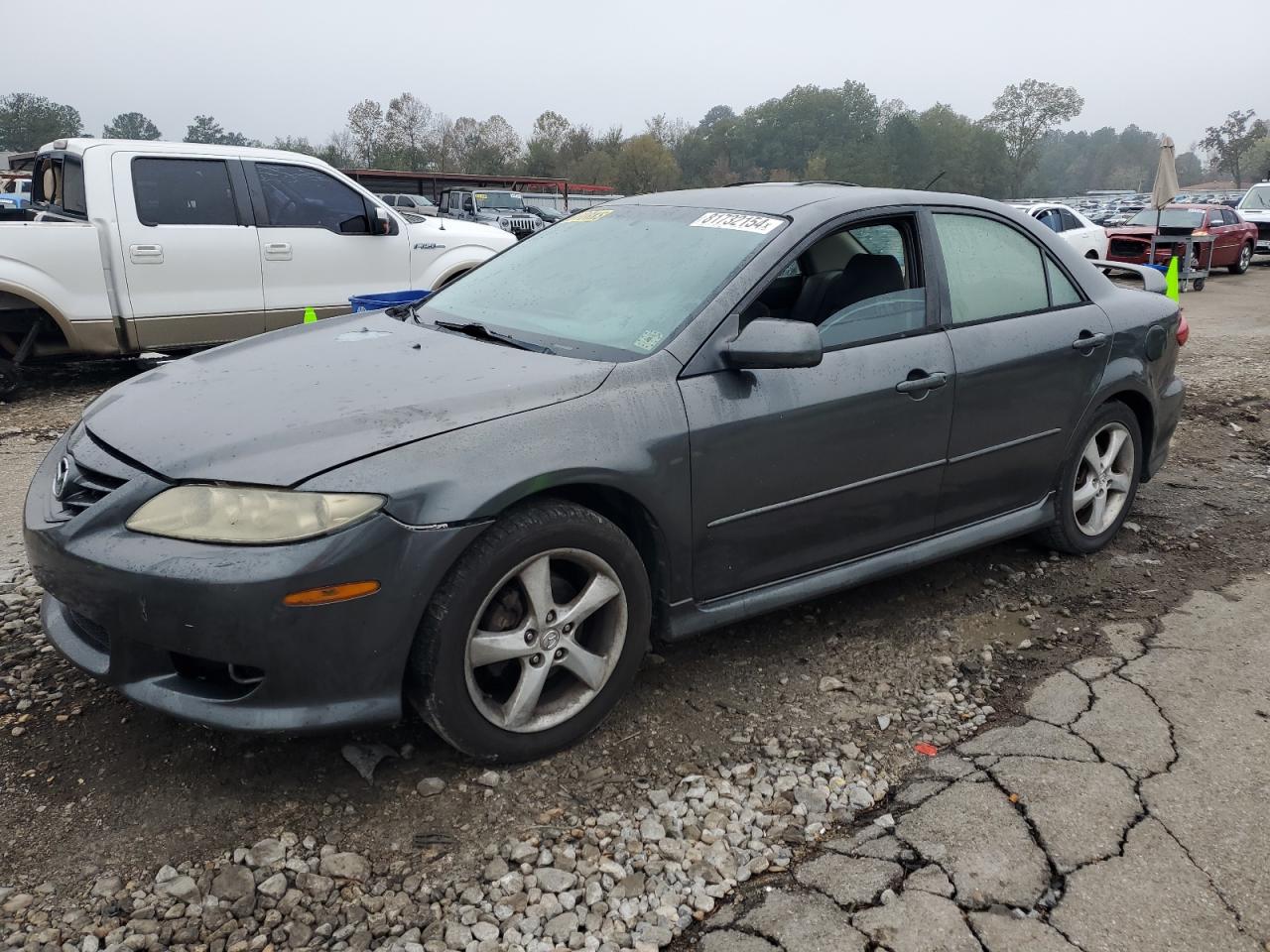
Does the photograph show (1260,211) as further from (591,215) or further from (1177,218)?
(591,215)

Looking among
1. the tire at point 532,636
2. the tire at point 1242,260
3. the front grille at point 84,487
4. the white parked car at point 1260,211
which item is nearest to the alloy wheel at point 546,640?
the tire at point 532,636

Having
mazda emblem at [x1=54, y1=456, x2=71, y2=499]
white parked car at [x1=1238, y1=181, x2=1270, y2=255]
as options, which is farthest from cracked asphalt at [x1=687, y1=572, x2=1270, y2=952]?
white parked car at [x1=1238, y1=181, x2=1270, y2=255]

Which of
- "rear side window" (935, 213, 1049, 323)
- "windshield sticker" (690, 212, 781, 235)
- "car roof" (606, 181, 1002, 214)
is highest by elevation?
"car roof" (606, 181, 1002, 214)

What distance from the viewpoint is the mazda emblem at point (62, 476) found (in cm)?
273

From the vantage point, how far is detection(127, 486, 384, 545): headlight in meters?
2.38

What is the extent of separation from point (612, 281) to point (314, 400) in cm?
114

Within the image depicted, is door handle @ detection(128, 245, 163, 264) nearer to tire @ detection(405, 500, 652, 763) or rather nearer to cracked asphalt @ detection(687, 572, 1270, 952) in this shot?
tire @ detection(405, 500, 652, 763)

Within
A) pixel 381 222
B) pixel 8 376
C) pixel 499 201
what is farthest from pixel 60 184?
pixel 499 201

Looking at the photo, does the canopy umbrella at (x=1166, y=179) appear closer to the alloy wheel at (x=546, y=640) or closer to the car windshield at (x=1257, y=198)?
the car windshield at (x=1257, y=198)

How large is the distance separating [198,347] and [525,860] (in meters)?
6.91

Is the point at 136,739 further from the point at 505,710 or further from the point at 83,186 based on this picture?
the point at 83,186

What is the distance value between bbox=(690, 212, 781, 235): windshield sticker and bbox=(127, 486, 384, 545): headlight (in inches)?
65.8

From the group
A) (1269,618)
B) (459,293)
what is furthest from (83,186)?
(1269,618)

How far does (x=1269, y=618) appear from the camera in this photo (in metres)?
3.96
